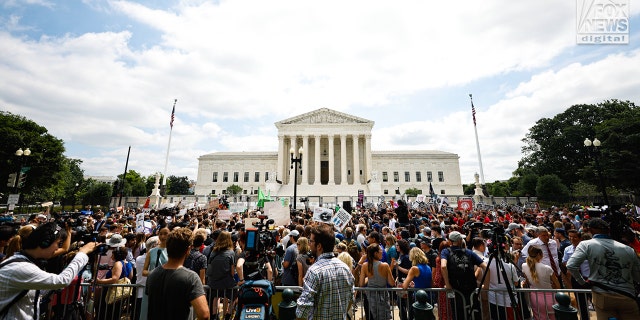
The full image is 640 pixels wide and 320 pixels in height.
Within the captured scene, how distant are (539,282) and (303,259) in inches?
170

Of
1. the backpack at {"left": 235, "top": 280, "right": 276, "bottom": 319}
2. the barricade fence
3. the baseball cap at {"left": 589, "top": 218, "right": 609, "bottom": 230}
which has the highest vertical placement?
the baseball cap at {"left": 589, "top": 218, "right": 609, "bottom": 230}

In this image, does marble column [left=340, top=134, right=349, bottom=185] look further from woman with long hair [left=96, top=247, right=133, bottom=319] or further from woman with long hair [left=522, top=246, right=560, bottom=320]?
woman with long hair [left=96, top=247, right=133, bottom=319]

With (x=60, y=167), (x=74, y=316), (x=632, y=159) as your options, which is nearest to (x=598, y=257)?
(x=74, y=316)

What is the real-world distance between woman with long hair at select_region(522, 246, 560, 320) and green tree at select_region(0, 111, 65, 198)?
4128 cm

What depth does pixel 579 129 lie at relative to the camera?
148ft

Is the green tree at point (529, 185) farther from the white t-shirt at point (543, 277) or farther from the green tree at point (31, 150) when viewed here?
the green tree at point (31, 150)

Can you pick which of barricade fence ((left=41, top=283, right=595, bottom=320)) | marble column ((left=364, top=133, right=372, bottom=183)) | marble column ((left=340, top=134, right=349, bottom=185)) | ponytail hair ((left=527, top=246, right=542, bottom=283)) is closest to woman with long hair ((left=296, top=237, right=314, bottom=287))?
barricade fence ((left=41, top=283, right=595, bottom=320))

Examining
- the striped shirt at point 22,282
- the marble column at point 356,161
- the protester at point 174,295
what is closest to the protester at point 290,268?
the protester at point 174,295

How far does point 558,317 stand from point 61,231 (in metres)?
5.86

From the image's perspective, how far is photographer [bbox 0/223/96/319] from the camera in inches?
105

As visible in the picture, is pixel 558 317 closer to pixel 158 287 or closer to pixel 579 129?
pixel 158 287

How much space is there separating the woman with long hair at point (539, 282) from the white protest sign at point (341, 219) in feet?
16.7

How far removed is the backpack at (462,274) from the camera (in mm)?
4562

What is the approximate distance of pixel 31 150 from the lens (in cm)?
3250
